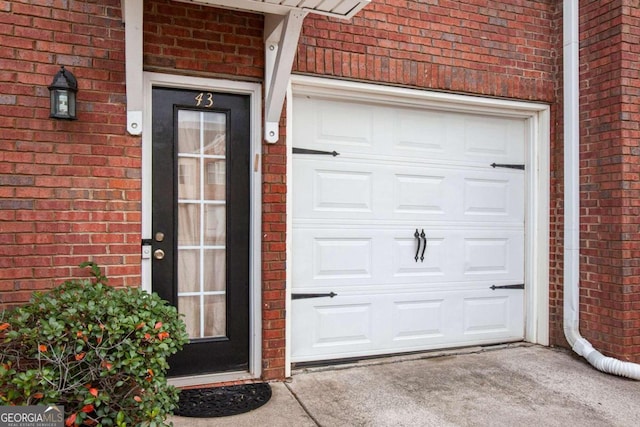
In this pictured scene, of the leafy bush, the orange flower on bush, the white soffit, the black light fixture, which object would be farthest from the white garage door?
the orange flower on bush

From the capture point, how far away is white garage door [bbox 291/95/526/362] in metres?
3.70

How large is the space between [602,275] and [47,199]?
415cm

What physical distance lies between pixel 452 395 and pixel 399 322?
2.82 feet

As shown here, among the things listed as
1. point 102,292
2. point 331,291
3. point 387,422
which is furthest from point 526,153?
point 102,292

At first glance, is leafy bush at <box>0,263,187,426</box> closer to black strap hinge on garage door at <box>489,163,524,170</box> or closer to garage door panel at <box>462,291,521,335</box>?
garage door panel at <box>462,291,521,335</box>

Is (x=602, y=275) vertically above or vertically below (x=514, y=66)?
below

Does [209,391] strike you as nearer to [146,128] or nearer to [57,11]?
[146,128]

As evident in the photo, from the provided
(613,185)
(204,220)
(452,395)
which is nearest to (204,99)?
(204,220)

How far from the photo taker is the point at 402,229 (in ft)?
13.1

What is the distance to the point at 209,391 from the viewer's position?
3164 mm

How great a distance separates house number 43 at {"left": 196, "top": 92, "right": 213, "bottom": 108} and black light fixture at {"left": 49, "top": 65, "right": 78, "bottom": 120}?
0.76 m

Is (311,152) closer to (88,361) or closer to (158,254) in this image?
(158,254)

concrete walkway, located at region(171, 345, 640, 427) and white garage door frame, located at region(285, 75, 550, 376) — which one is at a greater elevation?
white garage door frame, located at region(285, 75, 550, 376)

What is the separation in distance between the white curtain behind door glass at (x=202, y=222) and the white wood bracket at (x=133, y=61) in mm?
333
